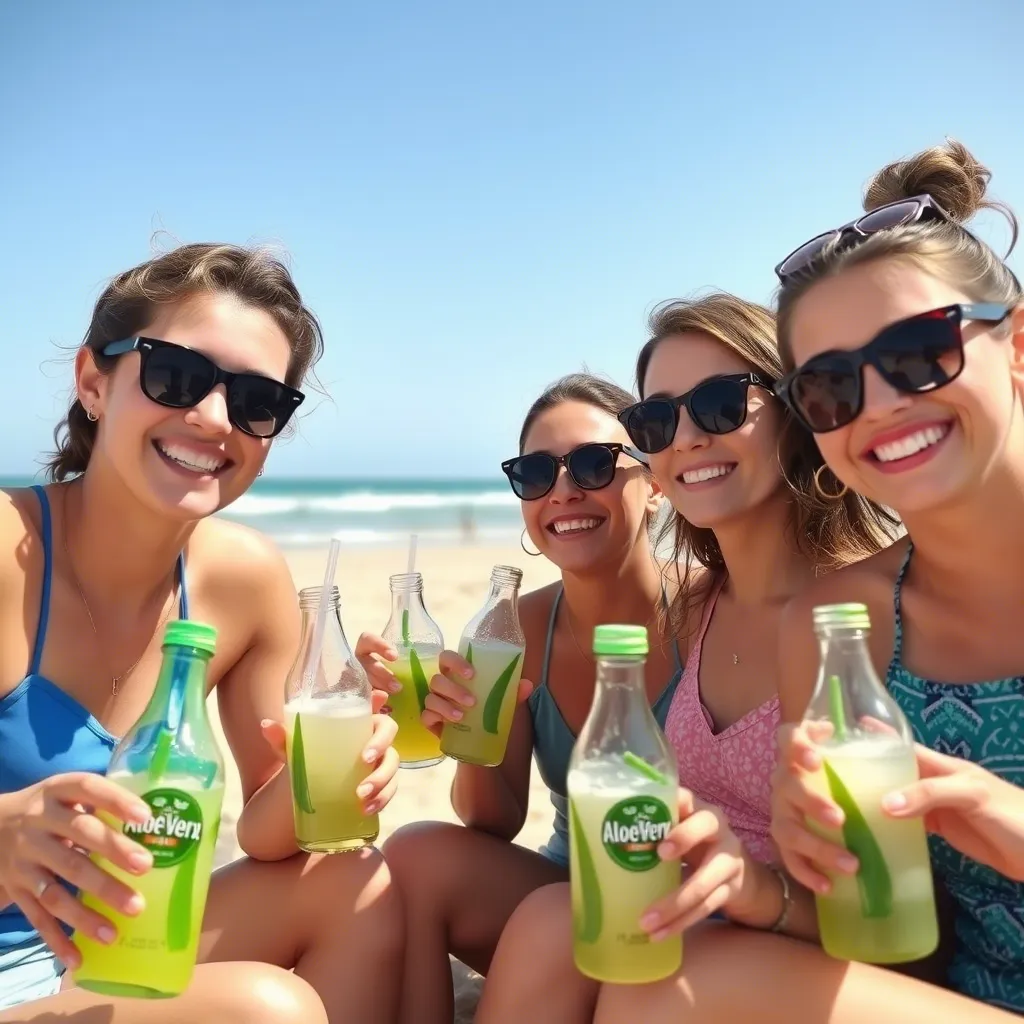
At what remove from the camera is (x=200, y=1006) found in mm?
2027

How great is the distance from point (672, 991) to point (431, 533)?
26.2 metres

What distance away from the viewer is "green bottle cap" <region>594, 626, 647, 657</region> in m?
1.74

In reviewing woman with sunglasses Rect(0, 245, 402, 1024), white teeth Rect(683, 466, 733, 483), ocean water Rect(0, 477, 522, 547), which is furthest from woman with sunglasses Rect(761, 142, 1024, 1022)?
ocean water Rect(0, 477, 522, 547)

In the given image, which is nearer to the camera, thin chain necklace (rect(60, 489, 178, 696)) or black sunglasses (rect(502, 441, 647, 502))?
thin chain necklace (rect(60, 489, 178, 696))

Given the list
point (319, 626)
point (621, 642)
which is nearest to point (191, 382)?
point (319, 626)

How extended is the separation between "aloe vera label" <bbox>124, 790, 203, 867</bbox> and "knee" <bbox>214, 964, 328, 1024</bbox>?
50 centimetres

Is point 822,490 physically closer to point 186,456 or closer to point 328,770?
point 328,770

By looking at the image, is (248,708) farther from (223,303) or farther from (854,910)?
(854,910)

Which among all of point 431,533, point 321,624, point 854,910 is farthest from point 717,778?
point 431,533

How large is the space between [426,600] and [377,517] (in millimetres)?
20513

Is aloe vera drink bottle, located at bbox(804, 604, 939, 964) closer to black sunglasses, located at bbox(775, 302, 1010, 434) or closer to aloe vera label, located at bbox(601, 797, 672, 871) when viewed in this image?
aloe vera label, located at bbox(601, 797, 672, 871)

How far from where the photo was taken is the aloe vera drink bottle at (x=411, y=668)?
3.07 meters

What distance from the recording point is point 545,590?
3.96 metres

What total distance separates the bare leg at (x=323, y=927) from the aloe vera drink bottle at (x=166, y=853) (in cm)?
85
